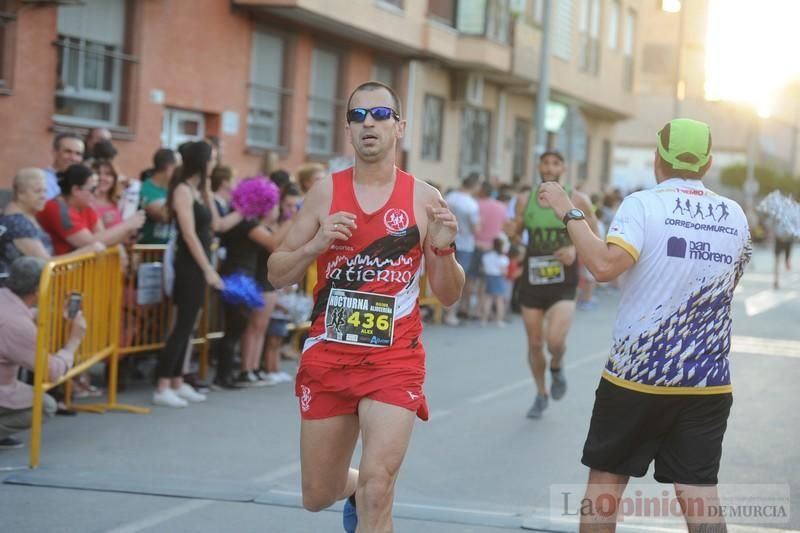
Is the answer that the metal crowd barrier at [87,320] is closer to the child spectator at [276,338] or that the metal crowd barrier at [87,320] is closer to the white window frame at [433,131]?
the child spectator at [276,338]

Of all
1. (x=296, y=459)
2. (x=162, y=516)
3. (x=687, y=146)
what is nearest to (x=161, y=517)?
(x=162, y=516)

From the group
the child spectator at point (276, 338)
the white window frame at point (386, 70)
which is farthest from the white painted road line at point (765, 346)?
the white window frame at point (386, 70)

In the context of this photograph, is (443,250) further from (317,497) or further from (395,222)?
(317,497)

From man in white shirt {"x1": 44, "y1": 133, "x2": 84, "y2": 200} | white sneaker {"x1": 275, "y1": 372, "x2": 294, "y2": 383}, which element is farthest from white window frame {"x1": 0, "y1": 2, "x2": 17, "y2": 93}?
white sneaker {"x1": 275, "y1": 372, "x2": 294, "y2": 383}

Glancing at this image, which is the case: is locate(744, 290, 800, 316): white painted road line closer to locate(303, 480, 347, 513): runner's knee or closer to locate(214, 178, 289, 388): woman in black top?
locate(214, 178, 289, 388): woman in black top

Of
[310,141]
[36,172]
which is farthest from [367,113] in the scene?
[310,141]

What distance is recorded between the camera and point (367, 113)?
5211 millimetres

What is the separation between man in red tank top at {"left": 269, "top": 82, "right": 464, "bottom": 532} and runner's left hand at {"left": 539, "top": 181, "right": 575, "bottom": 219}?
1.56 ft

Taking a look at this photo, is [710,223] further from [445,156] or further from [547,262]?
[445,156]

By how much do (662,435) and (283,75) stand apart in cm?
1789

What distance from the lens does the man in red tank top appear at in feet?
16.8

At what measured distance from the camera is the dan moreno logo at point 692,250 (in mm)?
4988

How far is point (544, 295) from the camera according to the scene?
10008mm

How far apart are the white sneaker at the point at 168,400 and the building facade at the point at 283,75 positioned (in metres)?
6.12
